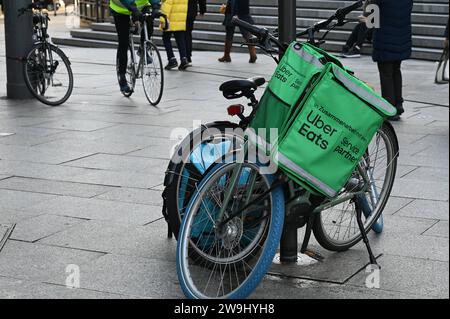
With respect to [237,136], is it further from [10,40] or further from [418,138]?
[10,40]

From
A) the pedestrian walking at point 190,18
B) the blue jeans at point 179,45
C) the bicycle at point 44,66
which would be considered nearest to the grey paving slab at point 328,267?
the bicycle at point 44,66

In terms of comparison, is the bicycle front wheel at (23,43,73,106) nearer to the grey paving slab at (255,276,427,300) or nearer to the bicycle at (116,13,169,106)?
the bicycle at (116,13,169,106)

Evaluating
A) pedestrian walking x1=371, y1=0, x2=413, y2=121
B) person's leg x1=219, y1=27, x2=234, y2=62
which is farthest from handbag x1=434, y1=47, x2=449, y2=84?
person's leg x1=219, y1=27, x2=234, y2=62

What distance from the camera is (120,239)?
509 centimetres

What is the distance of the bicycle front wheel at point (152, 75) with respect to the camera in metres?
10.2

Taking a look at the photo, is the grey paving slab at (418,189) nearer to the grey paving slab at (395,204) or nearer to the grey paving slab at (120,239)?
the grey paving slab at (395,204)

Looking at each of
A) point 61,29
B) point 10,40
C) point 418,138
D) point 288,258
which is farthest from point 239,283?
point 61,29

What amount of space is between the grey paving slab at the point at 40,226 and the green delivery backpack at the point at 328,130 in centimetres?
178

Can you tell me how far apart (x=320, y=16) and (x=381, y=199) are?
13.5 m

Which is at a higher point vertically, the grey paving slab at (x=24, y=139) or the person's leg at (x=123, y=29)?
the person's leg at (x=123, y=29)

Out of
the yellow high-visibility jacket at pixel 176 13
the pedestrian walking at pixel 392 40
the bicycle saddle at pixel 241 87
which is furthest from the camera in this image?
the yellow high-visibility jacket at pixel 176 13

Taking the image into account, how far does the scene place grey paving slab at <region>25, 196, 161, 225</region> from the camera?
18.2 ft

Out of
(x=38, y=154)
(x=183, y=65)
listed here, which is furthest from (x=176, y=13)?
(x=38, y=154)
